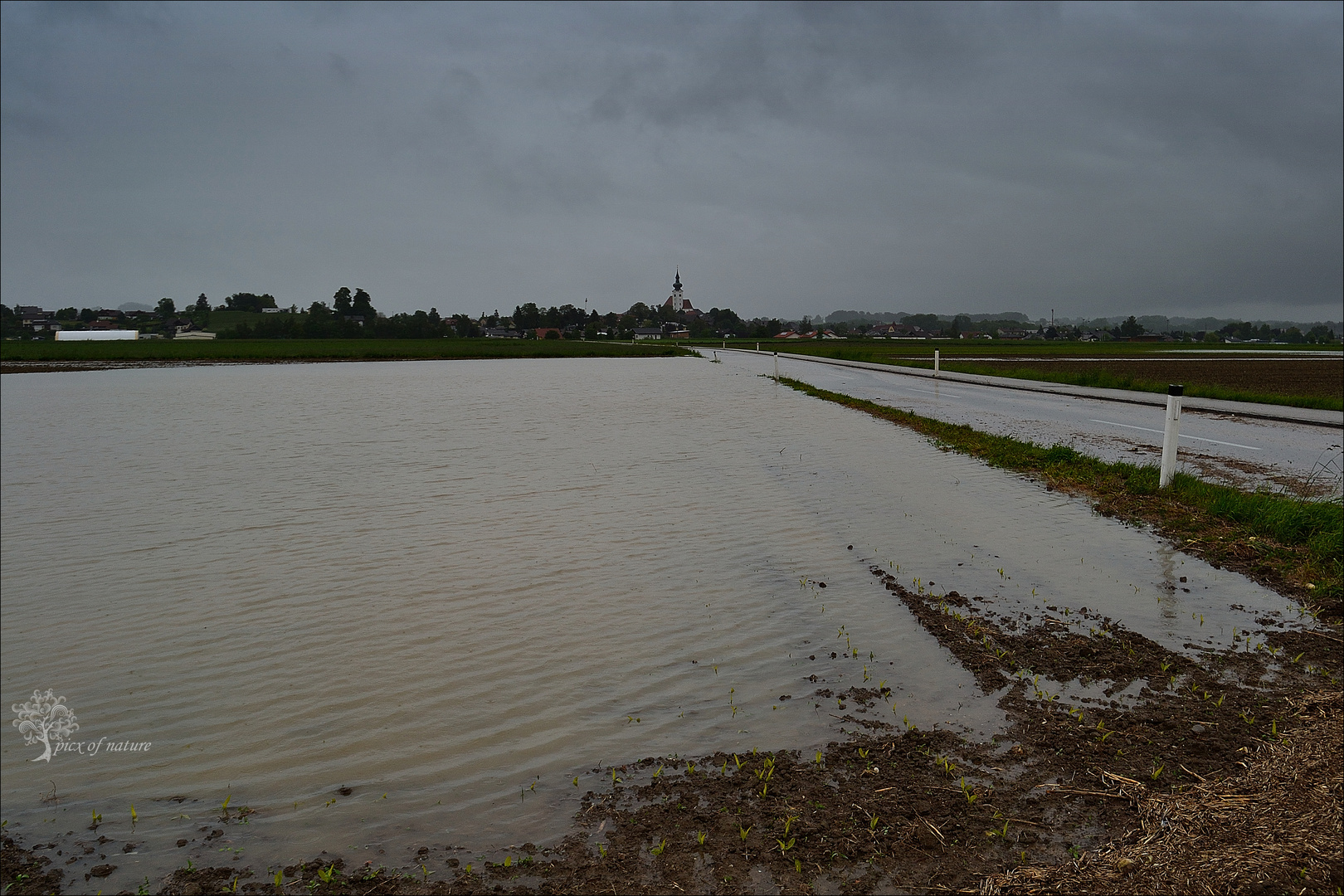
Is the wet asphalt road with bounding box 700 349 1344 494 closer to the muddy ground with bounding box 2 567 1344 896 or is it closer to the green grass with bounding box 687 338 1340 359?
the muddy ground with bounding box 2 567 1344 896

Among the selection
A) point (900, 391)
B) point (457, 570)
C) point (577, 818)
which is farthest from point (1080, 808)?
point (900, 391)

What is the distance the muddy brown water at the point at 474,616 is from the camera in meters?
4.48

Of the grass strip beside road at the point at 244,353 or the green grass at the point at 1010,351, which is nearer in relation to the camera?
the grass strip beside road at the point at 244,353

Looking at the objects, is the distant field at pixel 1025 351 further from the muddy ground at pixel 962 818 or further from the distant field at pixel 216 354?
the muddy ground at pixel 962 818

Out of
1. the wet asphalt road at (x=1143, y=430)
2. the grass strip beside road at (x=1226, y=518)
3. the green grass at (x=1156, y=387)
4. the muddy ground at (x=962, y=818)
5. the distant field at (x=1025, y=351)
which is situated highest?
the distant field at (x=1025, y=351)

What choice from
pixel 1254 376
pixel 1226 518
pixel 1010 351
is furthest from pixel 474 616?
pixel 1010 351

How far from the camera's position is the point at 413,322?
612ft

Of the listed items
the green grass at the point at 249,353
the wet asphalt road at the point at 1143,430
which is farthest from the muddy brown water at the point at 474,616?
the green grass at the point at 249,353

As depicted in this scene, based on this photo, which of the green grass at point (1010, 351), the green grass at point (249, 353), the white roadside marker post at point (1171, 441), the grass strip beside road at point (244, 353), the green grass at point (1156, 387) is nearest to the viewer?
the white roadside marker post at point (1171, 441)

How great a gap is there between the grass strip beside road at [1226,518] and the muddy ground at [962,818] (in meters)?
2.95

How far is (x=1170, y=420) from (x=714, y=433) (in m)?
10.3

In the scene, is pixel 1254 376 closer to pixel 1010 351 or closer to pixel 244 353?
pixel 1010 351

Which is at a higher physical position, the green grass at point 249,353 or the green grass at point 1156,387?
the green grass at point 249,353

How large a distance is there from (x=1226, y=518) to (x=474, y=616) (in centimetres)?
822
